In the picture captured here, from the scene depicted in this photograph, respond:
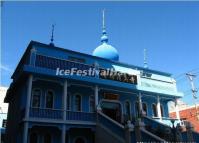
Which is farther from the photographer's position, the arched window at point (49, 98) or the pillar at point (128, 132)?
the arched window at point (49, 98)

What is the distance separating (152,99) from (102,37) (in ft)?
28.2

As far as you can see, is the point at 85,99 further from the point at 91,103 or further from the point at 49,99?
the point at 49,99

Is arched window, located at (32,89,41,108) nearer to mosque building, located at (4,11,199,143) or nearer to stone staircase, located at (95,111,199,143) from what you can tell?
mosque building, located at (4,11,199,143)

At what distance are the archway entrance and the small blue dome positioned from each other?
471 centimetres

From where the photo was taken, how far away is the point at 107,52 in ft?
79.6

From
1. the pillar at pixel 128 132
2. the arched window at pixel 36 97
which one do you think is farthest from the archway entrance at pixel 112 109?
the pillar at pixel 128 132

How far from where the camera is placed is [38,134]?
702 inches

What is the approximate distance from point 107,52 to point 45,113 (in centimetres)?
1013

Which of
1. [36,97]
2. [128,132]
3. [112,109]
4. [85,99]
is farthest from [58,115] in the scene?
[112,109]

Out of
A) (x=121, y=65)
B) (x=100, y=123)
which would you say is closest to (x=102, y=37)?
(x=121, y=65)

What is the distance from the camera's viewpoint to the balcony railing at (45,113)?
16.2 meters

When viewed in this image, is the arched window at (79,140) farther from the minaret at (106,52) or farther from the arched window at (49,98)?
the minaret at (106,52)

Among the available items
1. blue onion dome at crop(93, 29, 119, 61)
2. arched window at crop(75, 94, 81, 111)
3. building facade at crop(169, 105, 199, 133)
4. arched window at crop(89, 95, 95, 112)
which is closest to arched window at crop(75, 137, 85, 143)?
arched window at crop(75, 94, 81, 111)

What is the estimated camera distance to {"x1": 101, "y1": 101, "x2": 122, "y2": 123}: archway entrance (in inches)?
850
